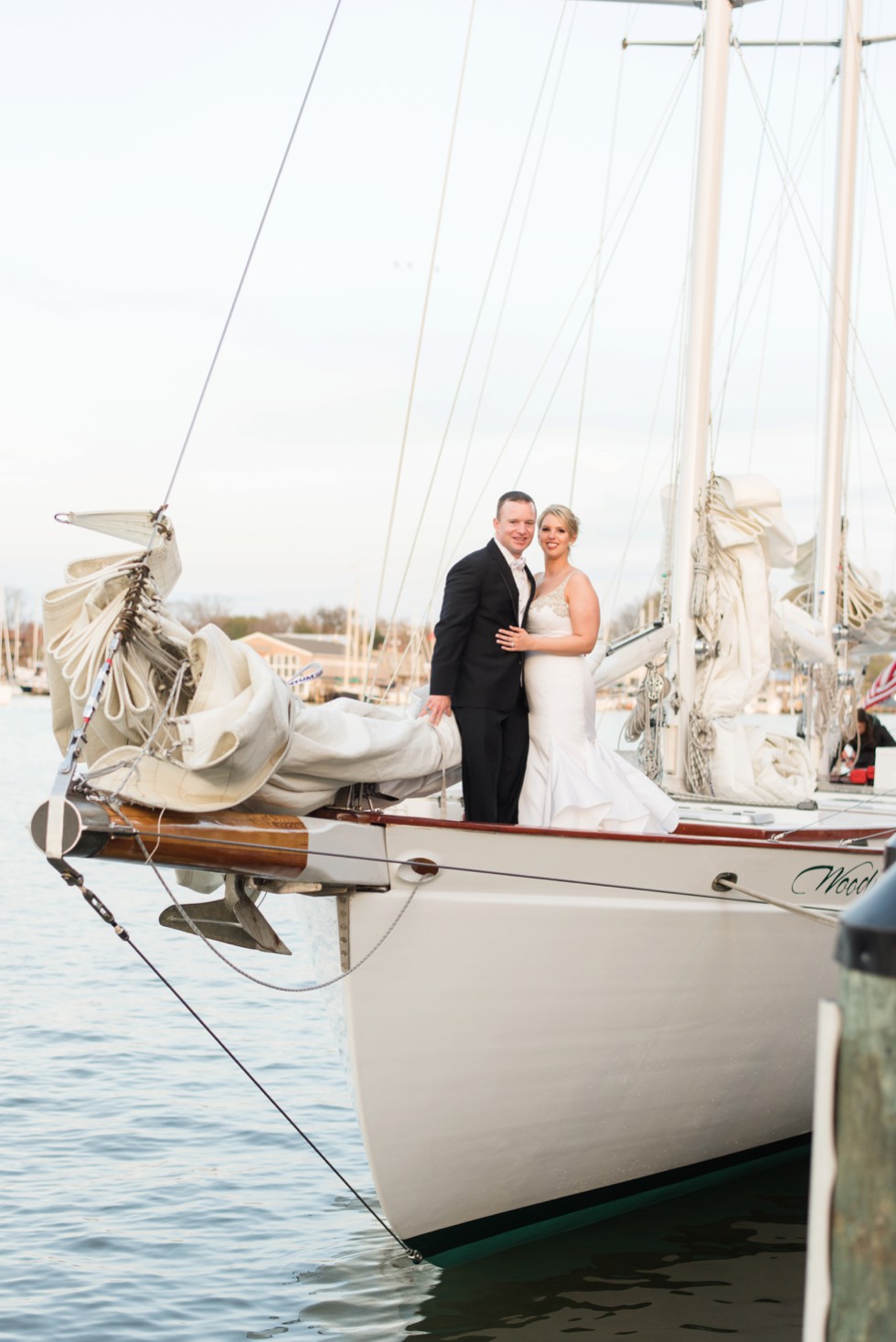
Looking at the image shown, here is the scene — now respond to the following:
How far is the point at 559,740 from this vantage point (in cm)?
649

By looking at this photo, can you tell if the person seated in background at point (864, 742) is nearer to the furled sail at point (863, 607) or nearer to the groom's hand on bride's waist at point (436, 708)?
the furled sail at point (863, 607)

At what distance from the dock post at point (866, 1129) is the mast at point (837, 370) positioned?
10761 millimetres

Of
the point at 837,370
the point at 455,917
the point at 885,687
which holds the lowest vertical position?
the point at 455,917

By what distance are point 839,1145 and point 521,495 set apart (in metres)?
3.74

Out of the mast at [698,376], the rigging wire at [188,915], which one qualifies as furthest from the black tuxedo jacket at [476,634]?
the mast at [698,376]

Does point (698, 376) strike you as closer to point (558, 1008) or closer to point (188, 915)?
point (558, 1008)

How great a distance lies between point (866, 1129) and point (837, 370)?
37.8 feet

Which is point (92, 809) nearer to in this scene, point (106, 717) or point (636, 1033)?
point (106, 717)

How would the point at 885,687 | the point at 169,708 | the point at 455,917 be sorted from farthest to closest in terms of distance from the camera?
the point at 885,687 < the point at 455,917 < the point at 169,708

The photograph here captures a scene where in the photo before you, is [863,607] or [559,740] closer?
[559,740]

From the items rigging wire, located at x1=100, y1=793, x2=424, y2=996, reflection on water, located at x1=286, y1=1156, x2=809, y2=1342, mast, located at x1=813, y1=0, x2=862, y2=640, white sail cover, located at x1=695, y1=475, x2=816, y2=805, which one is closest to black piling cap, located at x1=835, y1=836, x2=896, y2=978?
rigging wire, located at x1=100, y1=793, x2=424, y2=996

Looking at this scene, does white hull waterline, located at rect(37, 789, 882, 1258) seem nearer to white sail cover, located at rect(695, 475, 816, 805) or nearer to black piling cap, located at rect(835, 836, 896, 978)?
white sail cover, located at rect(695, 475, 816, 805)

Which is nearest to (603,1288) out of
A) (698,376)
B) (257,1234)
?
(257,1234)

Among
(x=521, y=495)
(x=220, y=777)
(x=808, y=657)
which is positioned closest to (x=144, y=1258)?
(x=220, y=777)
